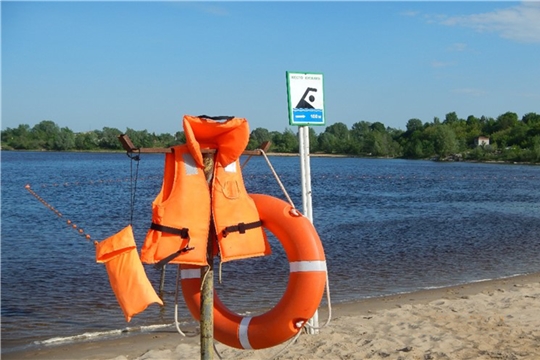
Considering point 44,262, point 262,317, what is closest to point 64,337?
point 262,317

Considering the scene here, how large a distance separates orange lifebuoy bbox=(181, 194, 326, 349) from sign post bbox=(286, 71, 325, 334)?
146cm

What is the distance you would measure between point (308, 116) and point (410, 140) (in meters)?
99.3

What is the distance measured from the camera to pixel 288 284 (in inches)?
171

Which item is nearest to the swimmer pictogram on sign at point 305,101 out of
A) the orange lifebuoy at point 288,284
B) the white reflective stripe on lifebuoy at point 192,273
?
the orange lifebuoy at point 288,284

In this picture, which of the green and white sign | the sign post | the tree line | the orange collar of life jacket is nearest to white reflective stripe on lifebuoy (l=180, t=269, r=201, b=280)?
the orange collar of life jacket

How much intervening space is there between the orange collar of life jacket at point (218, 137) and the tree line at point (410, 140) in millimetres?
62492

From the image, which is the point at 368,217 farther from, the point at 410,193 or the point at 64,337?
the point at 64,337

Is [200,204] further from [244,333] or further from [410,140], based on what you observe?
[410,140]

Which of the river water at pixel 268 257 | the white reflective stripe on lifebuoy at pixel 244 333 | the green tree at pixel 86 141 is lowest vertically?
the river water at pixel 268 257

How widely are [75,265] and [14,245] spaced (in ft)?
10.9

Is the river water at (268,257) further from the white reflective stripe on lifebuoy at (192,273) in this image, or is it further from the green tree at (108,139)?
the green tree at (108,139)

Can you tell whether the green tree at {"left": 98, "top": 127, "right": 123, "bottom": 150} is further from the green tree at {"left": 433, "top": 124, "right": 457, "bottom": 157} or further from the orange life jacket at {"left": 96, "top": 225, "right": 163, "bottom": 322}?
the orange life jacket at {"left": 96, "top": 225, "right": 163, "bottom": 322}

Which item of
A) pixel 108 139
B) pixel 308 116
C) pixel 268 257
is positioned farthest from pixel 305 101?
pixel 108 139

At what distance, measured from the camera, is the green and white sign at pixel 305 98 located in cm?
576
